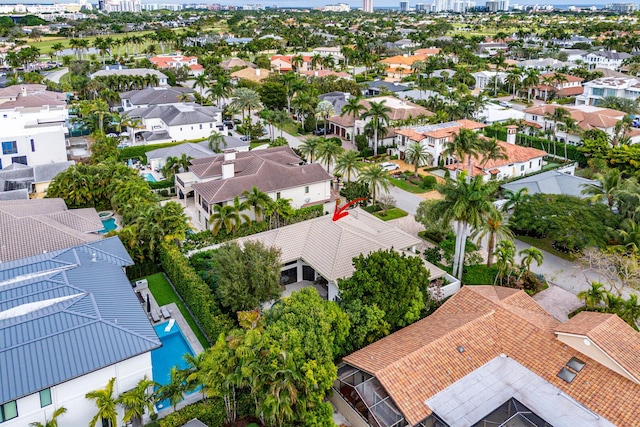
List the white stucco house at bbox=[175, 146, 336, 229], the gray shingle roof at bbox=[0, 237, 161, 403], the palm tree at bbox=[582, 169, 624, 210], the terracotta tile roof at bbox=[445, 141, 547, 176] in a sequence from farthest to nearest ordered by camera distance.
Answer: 1. the terracotta tile roof at bbox=[445, 141, 547, 176]
2. the white stucco house at bbox=[175, 146, 336, 229]
3. the palm tree at bbox=[582, 169, 624, 210]
4. the gray shingle roof at bbox=[0, 237, 161, 403]

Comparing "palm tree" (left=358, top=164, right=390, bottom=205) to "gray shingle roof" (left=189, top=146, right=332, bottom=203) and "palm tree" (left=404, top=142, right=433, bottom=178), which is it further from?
"palm tree" (left=404, top=142, right=433, bottom=178)

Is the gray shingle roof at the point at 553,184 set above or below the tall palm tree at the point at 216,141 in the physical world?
below

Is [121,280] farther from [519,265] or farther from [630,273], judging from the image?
[630,273]

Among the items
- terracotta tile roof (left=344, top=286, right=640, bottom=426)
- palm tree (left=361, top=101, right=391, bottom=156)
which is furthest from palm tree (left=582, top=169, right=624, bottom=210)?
palm tree (left=361, top=101, right=391, bottom=156)

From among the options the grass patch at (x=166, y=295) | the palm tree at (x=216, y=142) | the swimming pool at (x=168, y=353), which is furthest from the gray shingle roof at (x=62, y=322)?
the palm tree at (x=216, y=142)

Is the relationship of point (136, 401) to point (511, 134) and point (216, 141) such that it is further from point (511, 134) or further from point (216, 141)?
point (511, 134)

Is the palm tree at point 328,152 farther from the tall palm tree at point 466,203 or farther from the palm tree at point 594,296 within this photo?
the palm tree at point 594,296
